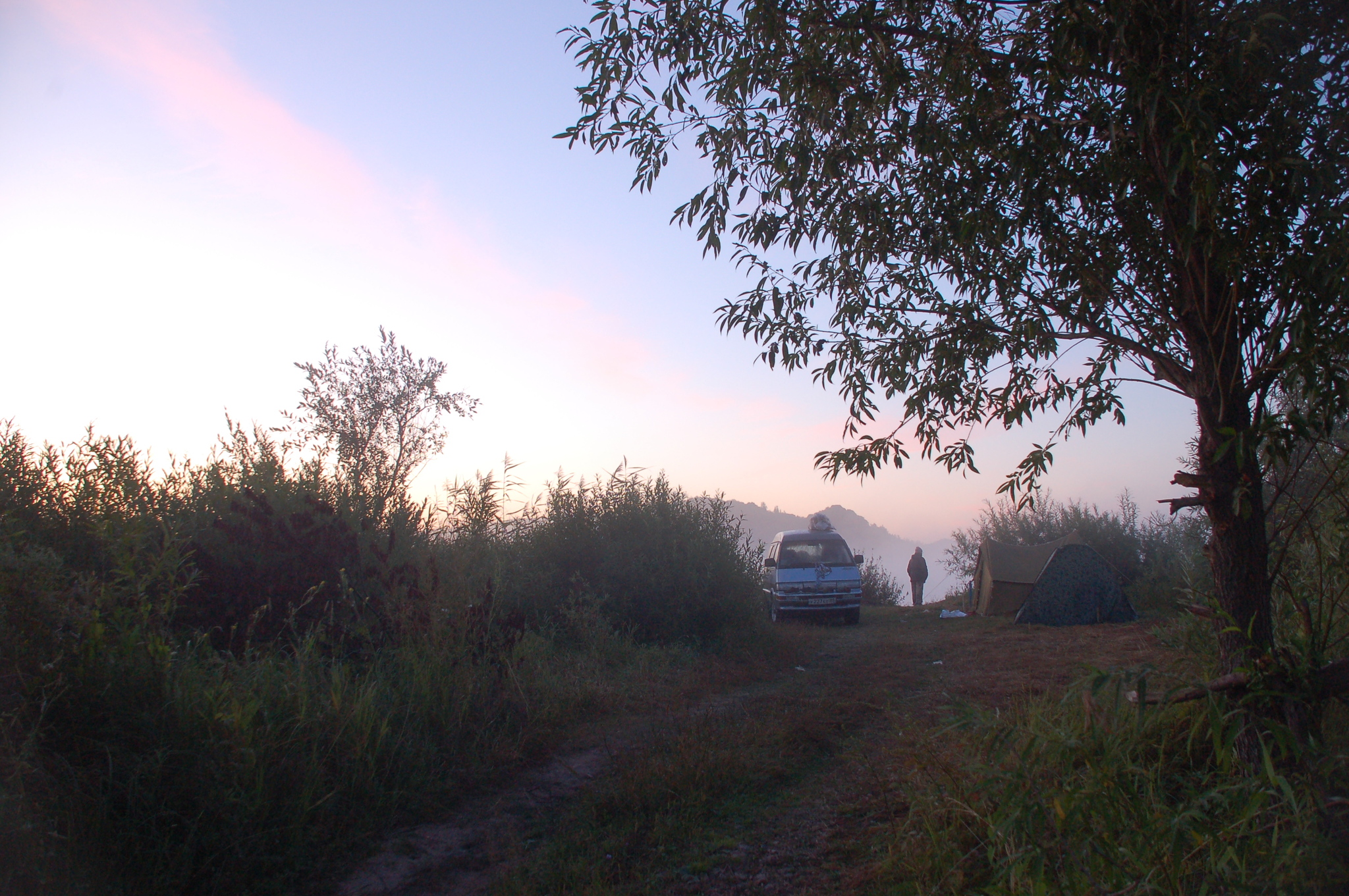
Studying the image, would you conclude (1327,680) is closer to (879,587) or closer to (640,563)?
(640,563)

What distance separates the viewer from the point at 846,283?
4148mm

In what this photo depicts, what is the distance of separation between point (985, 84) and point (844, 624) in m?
A: 12.6

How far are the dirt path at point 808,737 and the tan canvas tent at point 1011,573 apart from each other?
8.25 feet

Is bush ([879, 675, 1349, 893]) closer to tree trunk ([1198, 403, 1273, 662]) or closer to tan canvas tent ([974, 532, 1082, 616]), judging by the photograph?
tree trunk ([1198, 403, 1273, 662])

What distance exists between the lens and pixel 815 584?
1447 centimetres

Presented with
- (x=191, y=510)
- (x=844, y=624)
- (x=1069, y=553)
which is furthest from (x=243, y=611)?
(x=1069, y=553)

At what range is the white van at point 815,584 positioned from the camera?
14.4 m

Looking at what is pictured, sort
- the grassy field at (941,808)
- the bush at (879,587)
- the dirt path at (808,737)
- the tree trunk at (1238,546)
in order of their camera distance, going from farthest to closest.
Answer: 1. the bush at (879,587)
2. the dirt path at (808,737)
3. the tree trunk at (1238,546)
4. the grassy field at (941,808)

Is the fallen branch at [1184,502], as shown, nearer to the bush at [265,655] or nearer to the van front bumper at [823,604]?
the bush at [265,655]

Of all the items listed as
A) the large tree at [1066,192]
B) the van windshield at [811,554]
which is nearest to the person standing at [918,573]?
the van windshield at [811,554]

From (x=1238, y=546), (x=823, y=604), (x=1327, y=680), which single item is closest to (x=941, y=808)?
(x=1327, y=680)

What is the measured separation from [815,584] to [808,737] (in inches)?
361

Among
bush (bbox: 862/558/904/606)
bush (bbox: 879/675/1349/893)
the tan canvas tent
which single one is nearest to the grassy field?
bush (bbox: 879/675/1349/893)

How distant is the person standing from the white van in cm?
652
